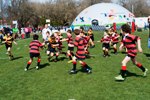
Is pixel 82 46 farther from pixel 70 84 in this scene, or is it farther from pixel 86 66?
pixel 70 84

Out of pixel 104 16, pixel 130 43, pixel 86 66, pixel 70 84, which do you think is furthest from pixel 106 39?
pixel 104 16

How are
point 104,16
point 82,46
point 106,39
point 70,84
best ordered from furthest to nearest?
point 104,16 → point 106,39 → point 82,46 → point 70,84

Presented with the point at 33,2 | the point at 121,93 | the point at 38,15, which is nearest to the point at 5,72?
the point at 121,93

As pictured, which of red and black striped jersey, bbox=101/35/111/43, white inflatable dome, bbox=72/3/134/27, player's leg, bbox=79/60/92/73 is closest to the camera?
player's leg, bbox=79/60/92/73

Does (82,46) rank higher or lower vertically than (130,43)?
lower

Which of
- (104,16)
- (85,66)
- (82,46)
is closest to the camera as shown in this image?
(82,46)

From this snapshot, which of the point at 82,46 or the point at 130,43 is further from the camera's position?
the point at 82,46

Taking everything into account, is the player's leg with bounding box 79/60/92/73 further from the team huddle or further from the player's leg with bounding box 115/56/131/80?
the player's leg with bounding box 115/56/131/80

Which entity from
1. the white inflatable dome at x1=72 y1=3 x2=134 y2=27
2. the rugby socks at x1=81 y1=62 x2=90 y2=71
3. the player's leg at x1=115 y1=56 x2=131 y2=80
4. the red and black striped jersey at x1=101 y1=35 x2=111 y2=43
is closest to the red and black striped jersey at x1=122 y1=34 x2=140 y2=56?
the player's leg at x1=115 y1=56 x2=131 y2=80

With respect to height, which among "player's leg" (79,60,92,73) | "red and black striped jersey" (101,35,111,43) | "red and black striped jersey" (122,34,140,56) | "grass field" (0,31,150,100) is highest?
"red and black striped jersey" (122,34,140,56)

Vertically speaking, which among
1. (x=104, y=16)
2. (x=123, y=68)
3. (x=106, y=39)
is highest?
(x=104, y=16)

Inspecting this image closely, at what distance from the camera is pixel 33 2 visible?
107250mm

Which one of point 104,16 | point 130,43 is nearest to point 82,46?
point 130,43

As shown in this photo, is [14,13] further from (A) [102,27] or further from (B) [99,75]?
(B) [99,75]
